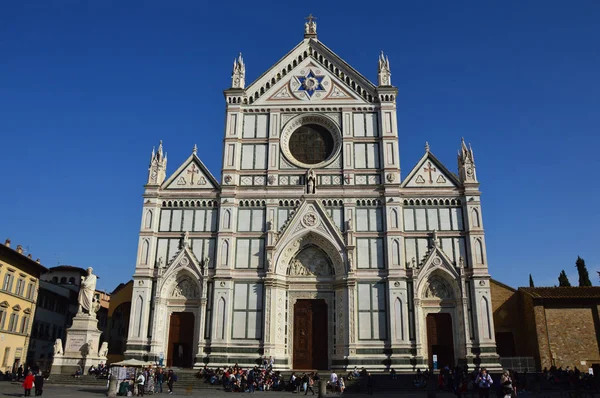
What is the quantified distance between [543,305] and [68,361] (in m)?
27.5

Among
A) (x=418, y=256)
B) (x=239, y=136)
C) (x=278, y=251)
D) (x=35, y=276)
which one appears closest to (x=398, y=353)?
(x=418, y=256)

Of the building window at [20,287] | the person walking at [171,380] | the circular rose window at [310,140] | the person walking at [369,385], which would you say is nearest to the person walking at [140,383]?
the person walking at [171,380]

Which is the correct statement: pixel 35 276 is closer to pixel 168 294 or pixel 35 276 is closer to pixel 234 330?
pixel 168 294

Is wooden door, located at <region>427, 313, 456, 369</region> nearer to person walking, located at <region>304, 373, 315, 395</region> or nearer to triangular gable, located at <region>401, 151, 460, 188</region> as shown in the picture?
person walking, located at <region>304, 373, 315, 395</region>

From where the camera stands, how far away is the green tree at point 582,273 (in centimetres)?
4656

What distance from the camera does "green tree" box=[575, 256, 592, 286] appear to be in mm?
46562

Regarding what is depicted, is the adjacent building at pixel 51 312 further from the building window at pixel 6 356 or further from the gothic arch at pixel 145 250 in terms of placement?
the gothic arch at pixel 145 250

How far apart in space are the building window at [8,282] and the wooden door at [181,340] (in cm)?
1327

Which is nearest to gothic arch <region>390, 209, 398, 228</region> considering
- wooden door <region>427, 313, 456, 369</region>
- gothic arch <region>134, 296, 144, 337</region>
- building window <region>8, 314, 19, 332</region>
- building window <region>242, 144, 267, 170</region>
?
wooden door <region>427, 313, 456, 369</region>

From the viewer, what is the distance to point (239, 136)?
33656 millimetres

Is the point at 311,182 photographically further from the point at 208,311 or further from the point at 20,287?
the point at 20,287

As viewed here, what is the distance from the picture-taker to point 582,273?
47.2 m

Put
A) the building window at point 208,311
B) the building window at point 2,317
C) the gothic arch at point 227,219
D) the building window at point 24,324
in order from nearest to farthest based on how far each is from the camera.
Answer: the building window at point 208,311 → the gothic arch at point 227,219 → the building window at point 2,317 → the building window at point 24,324

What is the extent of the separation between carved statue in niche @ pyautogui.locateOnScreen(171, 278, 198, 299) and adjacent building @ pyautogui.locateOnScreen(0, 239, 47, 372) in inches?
496
